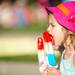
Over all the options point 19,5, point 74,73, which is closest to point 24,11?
point 19,5

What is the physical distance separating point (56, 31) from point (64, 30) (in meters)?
0.04

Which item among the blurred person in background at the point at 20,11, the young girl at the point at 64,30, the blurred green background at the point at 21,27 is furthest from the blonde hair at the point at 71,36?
the blurred person in background at the point at 20,11

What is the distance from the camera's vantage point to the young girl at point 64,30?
52.9 inches

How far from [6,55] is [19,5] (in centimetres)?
29

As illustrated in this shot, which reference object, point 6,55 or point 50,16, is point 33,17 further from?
point 6,55

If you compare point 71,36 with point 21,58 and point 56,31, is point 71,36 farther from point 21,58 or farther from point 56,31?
point 21,58

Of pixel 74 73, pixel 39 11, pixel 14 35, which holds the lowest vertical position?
pixel 74 73

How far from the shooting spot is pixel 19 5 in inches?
57.4

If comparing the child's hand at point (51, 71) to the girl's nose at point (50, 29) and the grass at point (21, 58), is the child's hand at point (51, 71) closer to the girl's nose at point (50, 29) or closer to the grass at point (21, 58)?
the grass at point (21, 58)

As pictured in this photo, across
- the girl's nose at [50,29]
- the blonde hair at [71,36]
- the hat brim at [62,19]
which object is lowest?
the blonde hair at [71,36]

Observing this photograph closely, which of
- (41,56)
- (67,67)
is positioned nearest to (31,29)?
(41,56)

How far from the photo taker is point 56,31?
4.52 ft

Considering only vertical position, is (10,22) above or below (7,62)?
above

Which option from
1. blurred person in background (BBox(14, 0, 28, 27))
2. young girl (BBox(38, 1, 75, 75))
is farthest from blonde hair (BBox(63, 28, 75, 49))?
blurred person in background (BBox(14, 0, 28, 27))
